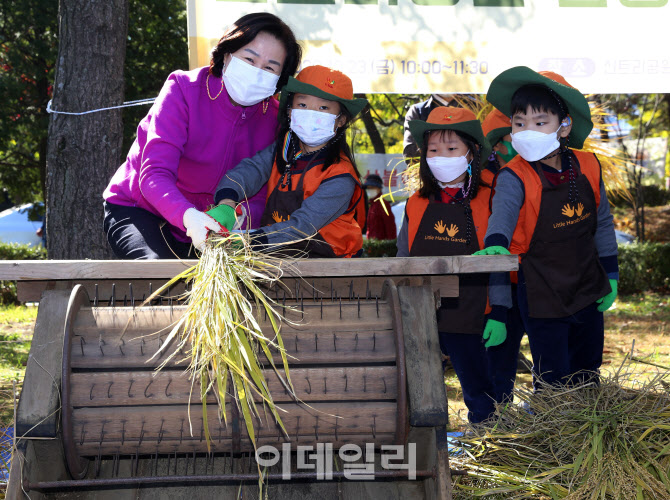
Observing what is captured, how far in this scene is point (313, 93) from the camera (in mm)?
3105

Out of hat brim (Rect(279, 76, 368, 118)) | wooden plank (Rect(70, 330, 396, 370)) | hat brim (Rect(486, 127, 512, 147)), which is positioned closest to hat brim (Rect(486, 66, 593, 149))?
hat brim (Rect(486, 127, 512, 147))

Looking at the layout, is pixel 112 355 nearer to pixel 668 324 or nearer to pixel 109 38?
pixel 109 38

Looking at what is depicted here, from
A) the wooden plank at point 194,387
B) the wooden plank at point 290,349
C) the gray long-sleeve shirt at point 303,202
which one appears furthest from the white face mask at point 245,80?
the wooden plank at point 194,387

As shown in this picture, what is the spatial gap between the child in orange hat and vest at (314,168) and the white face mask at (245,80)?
0.37 ft

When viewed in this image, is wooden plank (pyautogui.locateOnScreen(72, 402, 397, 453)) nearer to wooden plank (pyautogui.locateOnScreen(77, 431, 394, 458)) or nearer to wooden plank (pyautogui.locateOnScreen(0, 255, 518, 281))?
wooden plank (pyautogui.locateOnScreen(77, 431, 394, 458))

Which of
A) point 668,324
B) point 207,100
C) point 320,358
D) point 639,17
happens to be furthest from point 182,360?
point 668,324

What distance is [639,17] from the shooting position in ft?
15.1

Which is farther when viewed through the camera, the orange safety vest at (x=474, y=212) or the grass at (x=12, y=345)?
the grass at (x=12, y=345)

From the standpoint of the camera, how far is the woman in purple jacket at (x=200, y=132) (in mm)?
2951

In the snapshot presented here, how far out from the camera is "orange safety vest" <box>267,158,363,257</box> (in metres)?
3.07

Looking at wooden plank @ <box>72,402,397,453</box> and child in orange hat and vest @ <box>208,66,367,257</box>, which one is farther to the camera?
child in orange hat and vest @ <box>208,66,367,257</box>

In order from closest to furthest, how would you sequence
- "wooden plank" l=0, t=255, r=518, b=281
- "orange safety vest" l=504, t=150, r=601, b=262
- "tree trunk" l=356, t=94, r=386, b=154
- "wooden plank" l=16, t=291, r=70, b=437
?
1. "wooden plank" l=16, t=291, r=70, b=437
2. "wooden plank" l=0, t=255, r=518, b=281
3. "orange safety vest" l=504, t=150, r=601, b=262
4. "tree trunk" l=356, t=94, r=386, b=154

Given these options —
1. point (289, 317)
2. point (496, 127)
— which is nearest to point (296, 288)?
point (289, 317)

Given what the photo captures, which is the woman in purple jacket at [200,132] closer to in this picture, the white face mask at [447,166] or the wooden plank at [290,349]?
the wooden plank at [290,349]
